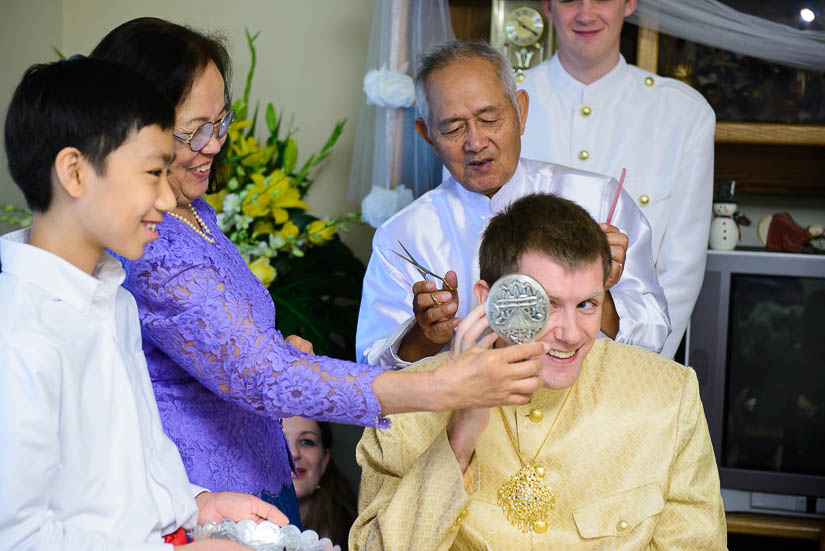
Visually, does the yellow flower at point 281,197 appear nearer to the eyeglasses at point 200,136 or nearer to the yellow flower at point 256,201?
the yellow flower at point 256,201

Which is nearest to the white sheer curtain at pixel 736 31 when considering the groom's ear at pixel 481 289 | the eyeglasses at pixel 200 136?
the groom's ear at pixel 481 289

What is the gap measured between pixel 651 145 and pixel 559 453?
54.6 inches

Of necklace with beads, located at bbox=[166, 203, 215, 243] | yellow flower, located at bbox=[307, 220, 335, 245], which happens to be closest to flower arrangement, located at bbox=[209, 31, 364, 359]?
yellow flower, located at bbox=[307, 220, 335, 245]

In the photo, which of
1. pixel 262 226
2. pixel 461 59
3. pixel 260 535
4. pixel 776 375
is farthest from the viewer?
pixel 262 226

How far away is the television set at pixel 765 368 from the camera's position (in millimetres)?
2953

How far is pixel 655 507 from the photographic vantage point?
1707 mm

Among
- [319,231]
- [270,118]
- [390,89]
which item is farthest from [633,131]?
[270,118]

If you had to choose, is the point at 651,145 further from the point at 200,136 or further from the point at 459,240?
the point at 200,136

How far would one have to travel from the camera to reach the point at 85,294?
1202mm

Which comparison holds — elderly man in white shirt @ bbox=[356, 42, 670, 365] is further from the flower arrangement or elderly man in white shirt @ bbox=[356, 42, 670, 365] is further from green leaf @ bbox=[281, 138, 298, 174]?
→ green leaf @ bbox=[281, 138, 298, 174]

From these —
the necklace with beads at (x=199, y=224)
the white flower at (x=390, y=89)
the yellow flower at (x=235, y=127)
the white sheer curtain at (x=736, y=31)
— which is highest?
the white sheer curtain at (x=736, y=31)

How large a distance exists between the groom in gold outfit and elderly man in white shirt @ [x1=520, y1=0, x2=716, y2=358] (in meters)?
1.04

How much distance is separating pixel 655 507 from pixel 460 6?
232 centimetres

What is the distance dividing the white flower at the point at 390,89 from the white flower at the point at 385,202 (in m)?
0.28
